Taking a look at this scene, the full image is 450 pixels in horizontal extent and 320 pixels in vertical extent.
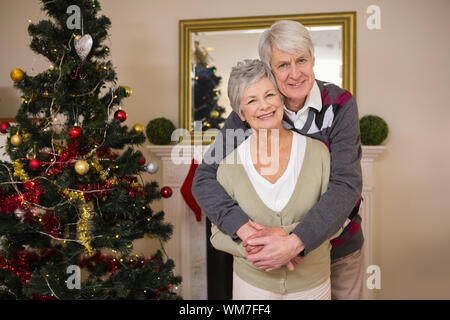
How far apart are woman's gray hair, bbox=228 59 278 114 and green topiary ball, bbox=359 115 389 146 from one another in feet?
5.39

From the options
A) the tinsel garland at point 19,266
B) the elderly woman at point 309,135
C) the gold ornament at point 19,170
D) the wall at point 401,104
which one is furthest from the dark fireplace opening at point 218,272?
the elderly woman at point 309,135

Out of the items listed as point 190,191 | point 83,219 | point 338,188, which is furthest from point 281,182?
point 190,191

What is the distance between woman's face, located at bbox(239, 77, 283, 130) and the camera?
0.96 meters

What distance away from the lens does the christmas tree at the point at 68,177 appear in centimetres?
158

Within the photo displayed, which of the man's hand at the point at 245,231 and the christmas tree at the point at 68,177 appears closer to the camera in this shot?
the man's hand at the point at 245,231

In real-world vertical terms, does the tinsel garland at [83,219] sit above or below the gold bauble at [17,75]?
below

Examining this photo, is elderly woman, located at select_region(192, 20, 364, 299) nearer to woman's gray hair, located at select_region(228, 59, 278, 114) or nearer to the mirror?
woman's gray hair, located at select_region(228, 59, 278, 114)

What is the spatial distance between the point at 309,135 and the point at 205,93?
1.61m

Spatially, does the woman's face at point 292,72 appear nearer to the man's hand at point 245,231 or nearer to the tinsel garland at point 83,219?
the man's hand at point 245,231

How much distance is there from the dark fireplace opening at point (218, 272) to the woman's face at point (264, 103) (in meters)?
1.79

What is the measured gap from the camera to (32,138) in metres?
1.55
